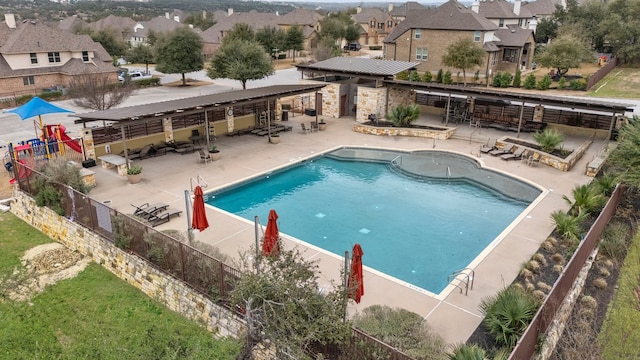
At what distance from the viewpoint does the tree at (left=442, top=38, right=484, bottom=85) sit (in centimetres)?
4678

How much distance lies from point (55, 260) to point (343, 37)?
79824mm

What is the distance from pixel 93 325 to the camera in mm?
11766

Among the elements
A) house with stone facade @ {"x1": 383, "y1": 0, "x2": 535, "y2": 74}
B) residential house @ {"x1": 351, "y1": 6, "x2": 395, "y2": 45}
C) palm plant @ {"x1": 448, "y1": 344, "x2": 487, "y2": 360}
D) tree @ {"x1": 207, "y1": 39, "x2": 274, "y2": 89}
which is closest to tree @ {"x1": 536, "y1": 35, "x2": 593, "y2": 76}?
house with stone facade @ {"x1": 383, "y1": 0, "x2": 535, "y2": 74}

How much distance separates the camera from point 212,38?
8094cm

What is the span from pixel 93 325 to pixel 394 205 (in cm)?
1208

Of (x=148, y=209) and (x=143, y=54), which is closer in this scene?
(x=148, y=209)

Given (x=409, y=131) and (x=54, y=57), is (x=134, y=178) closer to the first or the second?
(x=409, y=131)

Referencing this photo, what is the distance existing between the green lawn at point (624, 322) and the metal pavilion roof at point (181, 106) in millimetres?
18540

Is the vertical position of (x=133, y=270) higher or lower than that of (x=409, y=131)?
lower

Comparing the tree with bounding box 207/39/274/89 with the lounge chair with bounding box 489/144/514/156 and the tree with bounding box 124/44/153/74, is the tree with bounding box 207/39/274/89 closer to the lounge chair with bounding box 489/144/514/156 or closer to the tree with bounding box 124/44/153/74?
the tree with bounding box 124/44/153/74

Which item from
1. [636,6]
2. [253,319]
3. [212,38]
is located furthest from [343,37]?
[253,319]

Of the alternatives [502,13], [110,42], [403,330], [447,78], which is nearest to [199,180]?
[403,330]

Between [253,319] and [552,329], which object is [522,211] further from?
[253,319]

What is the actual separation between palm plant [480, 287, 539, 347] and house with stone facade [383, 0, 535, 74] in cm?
4473
